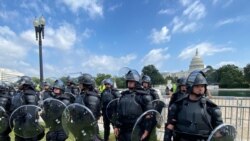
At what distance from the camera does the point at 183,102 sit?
13.3ft

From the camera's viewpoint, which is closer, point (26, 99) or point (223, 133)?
point (223, 133)

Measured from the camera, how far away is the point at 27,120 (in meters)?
5.83

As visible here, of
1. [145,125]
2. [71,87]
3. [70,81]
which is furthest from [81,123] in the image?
[71,87]

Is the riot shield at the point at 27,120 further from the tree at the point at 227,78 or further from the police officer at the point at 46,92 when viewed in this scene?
the tree at the point at 227,78

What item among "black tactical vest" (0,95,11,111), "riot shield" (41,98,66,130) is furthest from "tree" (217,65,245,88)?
"black tactical vest" (0,95,11,111)

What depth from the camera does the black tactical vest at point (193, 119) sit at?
3809 mm

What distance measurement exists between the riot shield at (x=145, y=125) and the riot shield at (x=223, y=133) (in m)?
1.42

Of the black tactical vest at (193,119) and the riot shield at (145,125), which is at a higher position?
the black tactical vest at (193,119)

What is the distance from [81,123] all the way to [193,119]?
1781 mm

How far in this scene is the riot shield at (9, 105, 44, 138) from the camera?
19.0ft

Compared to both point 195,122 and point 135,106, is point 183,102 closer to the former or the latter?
point 195,122

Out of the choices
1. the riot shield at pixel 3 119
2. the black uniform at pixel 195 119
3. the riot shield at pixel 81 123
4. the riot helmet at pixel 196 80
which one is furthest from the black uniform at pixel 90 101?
the riot shield at pixel 3 119

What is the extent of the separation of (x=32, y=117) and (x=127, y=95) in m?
2.06

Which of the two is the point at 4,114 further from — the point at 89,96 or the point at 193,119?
the point at 193,119
